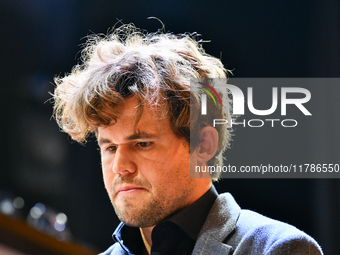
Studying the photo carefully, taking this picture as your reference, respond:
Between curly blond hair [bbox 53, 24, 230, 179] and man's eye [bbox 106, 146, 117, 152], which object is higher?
curly blond hair [bbox 53, 24, 230, 179]

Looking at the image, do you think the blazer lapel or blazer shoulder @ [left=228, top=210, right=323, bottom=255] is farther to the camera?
the blazer lapel

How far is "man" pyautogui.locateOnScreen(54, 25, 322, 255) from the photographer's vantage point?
4.90 feet

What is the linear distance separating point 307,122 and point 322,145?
0.17 m

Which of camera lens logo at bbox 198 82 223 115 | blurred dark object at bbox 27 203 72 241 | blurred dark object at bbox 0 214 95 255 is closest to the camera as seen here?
blurred dark object at bbox 0 214 95 255

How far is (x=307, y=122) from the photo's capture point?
2484mm

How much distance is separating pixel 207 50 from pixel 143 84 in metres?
1.26

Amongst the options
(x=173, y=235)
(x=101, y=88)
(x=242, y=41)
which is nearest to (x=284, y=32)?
(x=242, y=41)

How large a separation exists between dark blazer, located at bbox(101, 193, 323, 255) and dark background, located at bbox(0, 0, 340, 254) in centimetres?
93

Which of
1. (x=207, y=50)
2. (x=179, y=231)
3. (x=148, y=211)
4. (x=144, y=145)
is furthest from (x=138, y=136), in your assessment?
(x=207, y=50)

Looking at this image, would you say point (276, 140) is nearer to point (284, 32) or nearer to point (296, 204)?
point (296, 204)

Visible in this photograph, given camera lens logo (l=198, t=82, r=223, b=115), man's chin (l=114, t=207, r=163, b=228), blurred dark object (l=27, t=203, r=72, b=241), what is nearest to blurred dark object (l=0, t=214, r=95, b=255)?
man's chin (l=114, t=207, r=163, b=228)

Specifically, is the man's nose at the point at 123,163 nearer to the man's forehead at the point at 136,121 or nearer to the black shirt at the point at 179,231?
the man's forehead at the point at 136,121

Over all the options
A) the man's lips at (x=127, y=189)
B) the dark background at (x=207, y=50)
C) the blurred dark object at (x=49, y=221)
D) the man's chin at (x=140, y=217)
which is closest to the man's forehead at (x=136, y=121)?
the man's lips at (x=127, y=189)

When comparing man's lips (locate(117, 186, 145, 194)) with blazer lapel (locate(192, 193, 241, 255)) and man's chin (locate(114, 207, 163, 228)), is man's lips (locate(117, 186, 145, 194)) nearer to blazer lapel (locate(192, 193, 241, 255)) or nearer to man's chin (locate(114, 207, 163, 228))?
man's chin (locate(114, 207, 163, 228))
